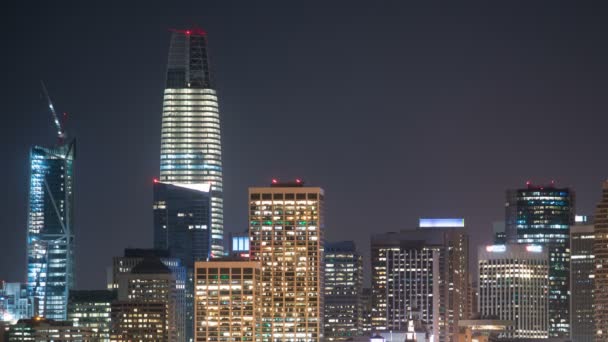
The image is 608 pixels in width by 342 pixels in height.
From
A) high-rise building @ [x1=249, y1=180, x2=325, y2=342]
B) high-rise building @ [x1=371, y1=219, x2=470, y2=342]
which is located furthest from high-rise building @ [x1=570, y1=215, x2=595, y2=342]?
high-rise building @ [x1=249, y1=180, x2=325, y2=342]

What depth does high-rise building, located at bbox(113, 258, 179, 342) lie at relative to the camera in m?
168

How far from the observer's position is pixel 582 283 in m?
190

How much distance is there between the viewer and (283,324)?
146000mm

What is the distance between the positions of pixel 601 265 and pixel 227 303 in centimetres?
3846

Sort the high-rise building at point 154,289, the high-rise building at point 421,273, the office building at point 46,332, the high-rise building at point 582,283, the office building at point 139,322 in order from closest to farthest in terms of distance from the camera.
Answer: the office building at point 139,322 < the high-rise building at point 154,289 < the office building at point 46,332 < the high-rise building at point 421,273 < the high-rise building at point 582,283

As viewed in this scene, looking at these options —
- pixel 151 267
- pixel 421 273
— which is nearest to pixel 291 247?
pixel 151 267

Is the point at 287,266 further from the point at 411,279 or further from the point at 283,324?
the point at 411,279

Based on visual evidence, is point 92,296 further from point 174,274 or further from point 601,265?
point 601,265

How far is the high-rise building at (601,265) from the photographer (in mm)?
162625

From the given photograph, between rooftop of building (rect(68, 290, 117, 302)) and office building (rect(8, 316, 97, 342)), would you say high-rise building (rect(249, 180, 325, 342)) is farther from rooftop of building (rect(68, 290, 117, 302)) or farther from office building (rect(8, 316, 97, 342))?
rooftop of building (rect(68, 290, 117, 302))

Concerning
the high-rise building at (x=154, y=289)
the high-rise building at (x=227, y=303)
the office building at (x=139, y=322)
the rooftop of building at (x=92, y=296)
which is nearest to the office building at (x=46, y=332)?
the high-rise building at (x=154, y=289)

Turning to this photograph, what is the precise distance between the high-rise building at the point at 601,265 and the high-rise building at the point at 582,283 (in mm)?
13552

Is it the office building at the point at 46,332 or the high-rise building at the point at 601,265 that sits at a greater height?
the high-rise building at the point at 601,265

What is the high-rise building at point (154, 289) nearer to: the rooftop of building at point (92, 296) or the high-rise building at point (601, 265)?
the rooftop of building at point (92, 296)
